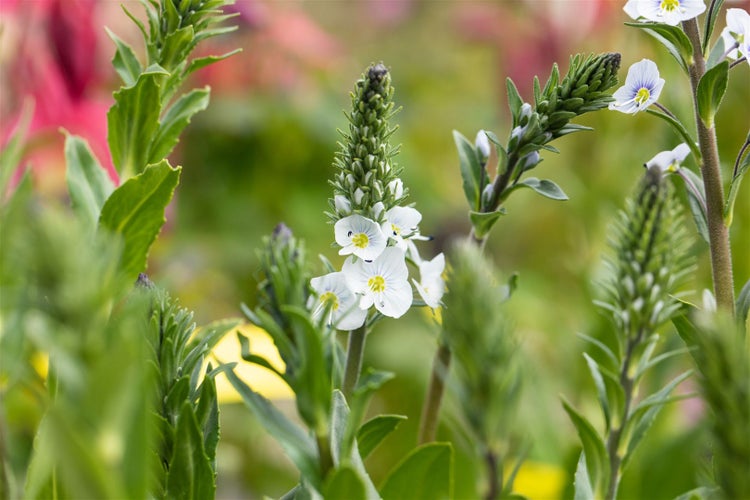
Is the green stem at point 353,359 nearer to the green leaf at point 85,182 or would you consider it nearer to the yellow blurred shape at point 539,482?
the green leaf at point 85,182

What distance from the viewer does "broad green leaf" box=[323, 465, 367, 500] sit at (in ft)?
0.59

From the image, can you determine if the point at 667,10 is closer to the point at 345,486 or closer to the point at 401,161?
the point at 345,486

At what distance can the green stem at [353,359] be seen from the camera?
0.76ft

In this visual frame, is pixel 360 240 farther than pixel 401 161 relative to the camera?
No

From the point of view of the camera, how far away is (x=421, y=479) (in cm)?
25

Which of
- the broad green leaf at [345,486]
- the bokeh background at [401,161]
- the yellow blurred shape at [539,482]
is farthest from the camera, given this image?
the bokeh background at [401,161]

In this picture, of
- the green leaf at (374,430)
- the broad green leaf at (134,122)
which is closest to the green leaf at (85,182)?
the broad green leaf at (134,122)

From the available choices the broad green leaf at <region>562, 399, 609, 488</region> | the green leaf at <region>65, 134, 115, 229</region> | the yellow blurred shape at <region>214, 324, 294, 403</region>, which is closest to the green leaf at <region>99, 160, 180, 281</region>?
the green leaf at <region>65, 134, 115, 229</region>

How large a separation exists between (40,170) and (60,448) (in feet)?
2.39

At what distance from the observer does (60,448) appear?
5.5 inches

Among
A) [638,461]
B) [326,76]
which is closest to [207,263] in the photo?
[326,76]

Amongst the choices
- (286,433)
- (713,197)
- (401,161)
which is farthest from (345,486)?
(401,161)

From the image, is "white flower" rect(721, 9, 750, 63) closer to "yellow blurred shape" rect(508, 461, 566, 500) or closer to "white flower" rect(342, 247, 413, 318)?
"white flower" rect(342, 247, 413, 318)

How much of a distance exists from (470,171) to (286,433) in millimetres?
110
